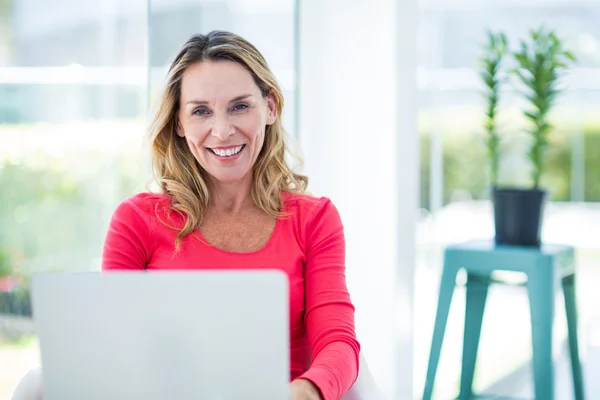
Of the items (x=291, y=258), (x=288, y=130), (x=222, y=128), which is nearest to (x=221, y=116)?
(x=222, y=128)

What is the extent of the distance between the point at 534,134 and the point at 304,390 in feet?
5.95

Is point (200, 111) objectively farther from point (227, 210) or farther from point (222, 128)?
point (227, 210)

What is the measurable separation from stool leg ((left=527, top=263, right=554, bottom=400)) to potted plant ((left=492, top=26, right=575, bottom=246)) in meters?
0.18

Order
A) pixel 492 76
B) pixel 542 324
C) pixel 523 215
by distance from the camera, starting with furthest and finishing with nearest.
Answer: pixel 492 76 < pixel 523 215 < pixel 542 324

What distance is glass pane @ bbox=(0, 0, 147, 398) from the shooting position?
1.85 meters

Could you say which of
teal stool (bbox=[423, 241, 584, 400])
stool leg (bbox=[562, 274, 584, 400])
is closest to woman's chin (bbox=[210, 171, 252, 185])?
teal stool (bbox=[423, 241, 584, 400])

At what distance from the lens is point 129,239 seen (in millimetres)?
1712

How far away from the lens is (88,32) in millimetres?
2018

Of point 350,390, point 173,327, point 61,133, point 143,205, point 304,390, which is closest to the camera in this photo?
point 173,327

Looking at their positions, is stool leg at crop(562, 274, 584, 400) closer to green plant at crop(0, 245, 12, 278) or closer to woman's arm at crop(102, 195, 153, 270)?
woman's arm at crop(102, 195, 153, 270)

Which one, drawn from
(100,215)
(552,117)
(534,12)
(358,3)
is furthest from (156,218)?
(534,12)

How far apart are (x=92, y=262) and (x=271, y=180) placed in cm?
62

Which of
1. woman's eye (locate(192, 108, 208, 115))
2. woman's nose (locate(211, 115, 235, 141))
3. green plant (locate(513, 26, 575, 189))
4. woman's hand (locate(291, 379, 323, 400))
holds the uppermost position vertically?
green plant (locate(513, 26, 575, 189))

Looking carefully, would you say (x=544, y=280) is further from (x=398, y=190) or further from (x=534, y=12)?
(x=534, y=12)
